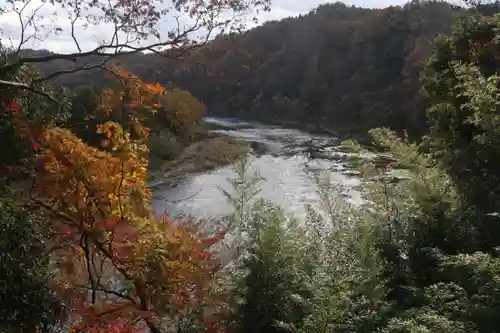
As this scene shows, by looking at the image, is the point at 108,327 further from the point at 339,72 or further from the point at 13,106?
the point at 339,72

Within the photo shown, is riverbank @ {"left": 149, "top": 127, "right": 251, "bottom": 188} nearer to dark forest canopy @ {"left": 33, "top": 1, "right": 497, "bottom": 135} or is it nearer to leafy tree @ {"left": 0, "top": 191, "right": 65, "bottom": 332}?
dark forest canopy @ {"left": 33, "top": 1, "right": 497, "bottom": 135}

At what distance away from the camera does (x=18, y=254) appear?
5.94 meters

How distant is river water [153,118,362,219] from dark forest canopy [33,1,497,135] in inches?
252

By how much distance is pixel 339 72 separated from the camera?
61.5m

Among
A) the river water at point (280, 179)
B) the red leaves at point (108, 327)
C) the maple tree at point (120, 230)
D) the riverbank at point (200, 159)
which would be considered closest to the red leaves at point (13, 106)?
the maple tree at point (120, 230)

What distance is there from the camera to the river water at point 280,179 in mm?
20141

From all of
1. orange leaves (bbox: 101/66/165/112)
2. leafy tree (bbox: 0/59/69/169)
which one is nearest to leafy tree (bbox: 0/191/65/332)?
leafy tree (bbox: 0/59/69/169)

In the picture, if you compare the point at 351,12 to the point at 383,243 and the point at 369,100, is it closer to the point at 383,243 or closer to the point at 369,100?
the point at 369,100

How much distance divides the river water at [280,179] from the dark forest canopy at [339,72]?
6405 millimetres

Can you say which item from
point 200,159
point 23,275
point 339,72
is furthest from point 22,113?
point 339,72

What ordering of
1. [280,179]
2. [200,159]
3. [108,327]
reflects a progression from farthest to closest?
[200,159]
[280,179]
[108,327]

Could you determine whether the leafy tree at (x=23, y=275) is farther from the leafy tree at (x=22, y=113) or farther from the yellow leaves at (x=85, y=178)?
the leafy tree at (x=22, y=113)

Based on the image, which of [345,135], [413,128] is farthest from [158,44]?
[345,135]

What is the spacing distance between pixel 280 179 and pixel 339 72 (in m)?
39.3
